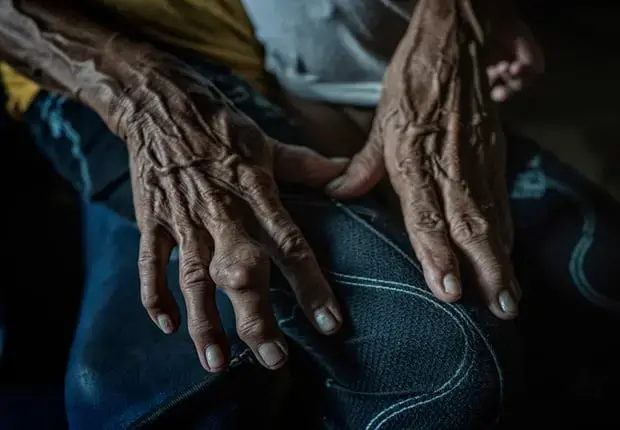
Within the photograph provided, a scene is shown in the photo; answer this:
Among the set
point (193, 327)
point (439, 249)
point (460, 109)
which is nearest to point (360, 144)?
point (460, 109)

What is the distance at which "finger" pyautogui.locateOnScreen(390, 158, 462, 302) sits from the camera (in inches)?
29.4

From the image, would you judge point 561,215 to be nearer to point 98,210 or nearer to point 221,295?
point 221,295

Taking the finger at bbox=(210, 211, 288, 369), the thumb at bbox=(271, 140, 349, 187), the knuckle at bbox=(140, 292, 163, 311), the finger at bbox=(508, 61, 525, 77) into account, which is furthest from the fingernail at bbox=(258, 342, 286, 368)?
the finger at bbox=(508, 61, 525, 77)

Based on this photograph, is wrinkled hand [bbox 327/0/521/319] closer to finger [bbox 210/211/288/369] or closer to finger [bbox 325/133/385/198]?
finger [bbox 325/133/385/198]

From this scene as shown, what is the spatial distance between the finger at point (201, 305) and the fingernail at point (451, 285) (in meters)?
0.21

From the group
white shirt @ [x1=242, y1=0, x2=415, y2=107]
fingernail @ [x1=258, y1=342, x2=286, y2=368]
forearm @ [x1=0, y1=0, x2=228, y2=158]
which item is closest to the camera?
fingernail @ [x1=258, y1=342, x2=286, y2=368]

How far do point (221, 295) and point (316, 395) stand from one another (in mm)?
138

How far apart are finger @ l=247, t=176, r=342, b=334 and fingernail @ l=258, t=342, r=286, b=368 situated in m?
0.06

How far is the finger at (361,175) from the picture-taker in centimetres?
83

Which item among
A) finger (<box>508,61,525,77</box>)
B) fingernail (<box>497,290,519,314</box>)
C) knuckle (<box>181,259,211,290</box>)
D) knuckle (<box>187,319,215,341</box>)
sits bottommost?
knuckle (<box>187,319,215,341</box>)

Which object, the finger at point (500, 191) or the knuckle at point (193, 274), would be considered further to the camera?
the finger at point (500, 191)

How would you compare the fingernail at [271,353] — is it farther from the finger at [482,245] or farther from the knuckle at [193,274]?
the finger at [482,245]

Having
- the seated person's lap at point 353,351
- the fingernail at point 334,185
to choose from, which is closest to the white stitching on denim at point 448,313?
the seated person's lap at point 353,351

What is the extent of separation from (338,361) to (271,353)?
100 millimetres
